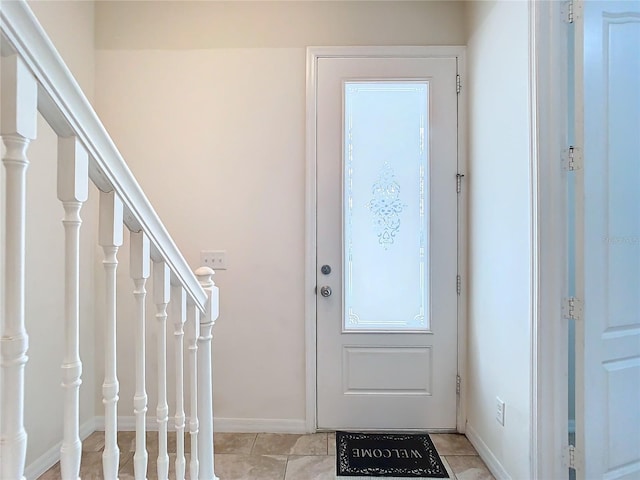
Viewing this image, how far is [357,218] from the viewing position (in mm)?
2238

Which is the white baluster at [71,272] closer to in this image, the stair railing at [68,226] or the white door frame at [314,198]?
the stair railing at [68,226]

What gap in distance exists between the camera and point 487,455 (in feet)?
6.25

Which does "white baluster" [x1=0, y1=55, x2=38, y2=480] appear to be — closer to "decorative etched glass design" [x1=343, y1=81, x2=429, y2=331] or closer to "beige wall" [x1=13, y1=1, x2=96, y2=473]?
"beige wall" [x1=13, y1=1, x2=96, y2=473]

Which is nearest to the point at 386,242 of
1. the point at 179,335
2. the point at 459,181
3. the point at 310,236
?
the point at 310,236

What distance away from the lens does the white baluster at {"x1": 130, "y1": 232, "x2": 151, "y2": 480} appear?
948mm

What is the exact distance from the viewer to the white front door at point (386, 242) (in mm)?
2211

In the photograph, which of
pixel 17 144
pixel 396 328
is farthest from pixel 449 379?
pixel 17 144

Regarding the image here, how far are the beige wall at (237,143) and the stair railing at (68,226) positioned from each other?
1141 millimetres

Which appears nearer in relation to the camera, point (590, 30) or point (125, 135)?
point (590, 30)

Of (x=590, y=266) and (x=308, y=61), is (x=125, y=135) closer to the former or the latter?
(x=308, y=61)

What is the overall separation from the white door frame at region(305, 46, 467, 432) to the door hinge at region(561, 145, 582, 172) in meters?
0.74

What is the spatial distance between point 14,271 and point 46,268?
153cm

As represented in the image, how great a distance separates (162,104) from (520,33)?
1.99m

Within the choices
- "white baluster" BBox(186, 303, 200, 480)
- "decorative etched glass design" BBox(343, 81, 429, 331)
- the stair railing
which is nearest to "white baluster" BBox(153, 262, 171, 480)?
the stair railing
